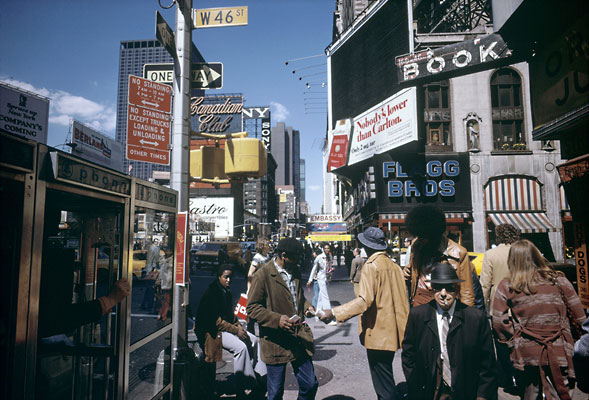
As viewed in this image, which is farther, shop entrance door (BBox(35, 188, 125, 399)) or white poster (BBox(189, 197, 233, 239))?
white poster (BBox(189, 197, 233, 239))

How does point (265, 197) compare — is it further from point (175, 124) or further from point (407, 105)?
point (175, 124)

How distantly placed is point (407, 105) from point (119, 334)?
2262 centimetres

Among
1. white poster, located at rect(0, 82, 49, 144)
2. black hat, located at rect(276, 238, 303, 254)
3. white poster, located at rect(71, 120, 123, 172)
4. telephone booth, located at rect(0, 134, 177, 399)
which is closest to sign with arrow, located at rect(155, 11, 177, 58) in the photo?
telephone booth, located at rect(0, 134, 177, 399)

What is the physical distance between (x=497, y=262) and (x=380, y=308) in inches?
91.6

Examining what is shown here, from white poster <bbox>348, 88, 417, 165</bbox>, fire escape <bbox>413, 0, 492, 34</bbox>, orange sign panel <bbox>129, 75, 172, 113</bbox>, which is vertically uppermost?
fire escape <bbox>413, 0, 492, 34</bbox>

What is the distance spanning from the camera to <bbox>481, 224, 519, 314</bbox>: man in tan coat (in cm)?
501

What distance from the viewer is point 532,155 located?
2403cm

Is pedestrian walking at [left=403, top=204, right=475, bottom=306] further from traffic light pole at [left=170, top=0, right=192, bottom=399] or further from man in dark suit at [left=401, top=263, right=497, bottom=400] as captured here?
traffic light pole at [left=170, top=0, right=192, bottom=399]

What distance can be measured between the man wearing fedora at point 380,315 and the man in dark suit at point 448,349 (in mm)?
611

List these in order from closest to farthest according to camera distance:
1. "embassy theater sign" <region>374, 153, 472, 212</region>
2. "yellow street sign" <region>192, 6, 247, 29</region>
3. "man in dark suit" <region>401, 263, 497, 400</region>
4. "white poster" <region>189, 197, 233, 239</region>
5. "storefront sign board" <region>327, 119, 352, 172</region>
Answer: "man in dark suit" <region>401, 263, 497, 400</region> → "yellow street sign" <region>192, 6, 247, 29</region> → "embassy theater sign" <region>374, 153, 472, 212</region> → "storefront sign board" <region>327, 119, 352, 172</region> → "white poster" <region>189, 197, 233, 239</region>

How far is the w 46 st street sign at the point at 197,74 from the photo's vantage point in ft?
18.3

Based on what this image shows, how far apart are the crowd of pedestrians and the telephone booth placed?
1.35 m

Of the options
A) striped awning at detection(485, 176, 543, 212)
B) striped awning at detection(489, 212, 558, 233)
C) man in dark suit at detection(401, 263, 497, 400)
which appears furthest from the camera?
striped awning at detection(485, 176, 543, 212)

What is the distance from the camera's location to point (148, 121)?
4898 mm
